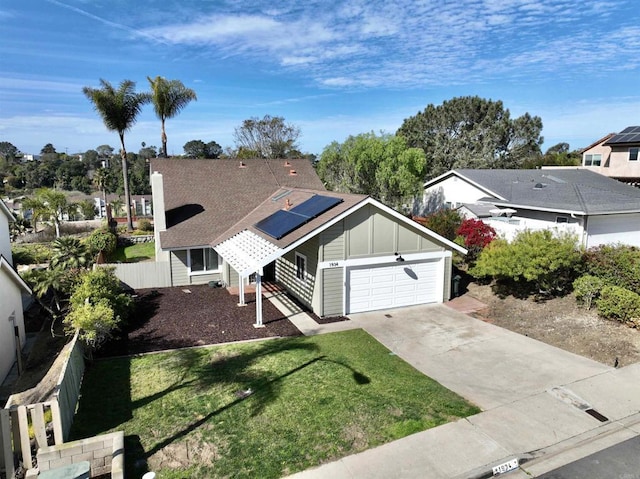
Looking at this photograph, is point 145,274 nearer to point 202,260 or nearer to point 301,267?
point 202,260

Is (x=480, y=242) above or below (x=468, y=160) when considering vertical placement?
below

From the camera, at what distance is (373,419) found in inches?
352

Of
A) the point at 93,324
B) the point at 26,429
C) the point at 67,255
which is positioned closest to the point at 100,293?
the point at 93,324

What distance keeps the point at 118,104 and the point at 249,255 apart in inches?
1036

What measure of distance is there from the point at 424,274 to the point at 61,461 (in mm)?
13672

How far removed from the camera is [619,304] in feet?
45.3

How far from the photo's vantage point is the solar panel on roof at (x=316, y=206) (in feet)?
54.3

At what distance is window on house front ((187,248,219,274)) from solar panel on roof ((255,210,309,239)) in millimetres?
3649

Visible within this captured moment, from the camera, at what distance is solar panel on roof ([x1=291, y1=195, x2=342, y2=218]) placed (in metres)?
16.5

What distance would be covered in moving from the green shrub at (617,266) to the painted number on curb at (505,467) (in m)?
10.4

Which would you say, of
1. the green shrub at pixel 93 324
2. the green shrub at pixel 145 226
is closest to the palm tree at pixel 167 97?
the green shrub at pixel 145 226

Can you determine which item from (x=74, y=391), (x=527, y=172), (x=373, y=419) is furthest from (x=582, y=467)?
(x=527, y=172)

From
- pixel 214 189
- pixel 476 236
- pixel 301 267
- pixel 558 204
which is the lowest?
pixel 301 267

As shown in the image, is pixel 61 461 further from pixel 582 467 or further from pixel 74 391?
pixel 582 467
